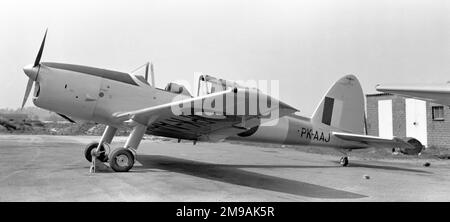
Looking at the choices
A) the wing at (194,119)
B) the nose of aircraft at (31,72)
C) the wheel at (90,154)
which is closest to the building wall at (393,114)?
the wing at (194,119)

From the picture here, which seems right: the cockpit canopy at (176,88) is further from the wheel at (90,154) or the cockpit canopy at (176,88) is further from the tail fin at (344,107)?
→ the tail fin at (344,107)

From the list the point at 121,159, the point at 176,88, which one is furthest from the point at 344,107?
the point at 121,159

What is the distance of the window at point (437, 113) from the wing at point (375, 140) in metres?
14.7

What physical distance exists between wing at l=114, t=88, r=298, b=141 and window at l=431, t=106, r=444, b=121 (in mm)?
19289

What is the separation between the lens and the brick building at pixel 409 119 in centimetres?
2267

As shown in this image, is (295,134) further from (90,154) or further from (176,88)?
(90,154)

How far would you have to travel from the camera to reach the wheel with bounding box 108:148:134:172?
7512 millimetres

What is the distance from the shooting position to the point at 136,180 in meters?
6.61

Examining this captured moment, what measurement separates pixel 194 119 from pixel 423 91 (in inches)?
158

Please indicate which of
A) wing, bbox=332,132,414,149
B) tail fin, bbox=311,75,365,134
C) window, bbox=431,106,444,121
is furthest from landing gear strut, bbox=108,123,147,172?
window, bbox=431,106,444,121

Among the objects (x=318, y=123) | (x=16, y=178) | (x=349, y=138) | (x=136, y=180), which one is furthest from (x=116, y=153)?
(x=349, y=138)

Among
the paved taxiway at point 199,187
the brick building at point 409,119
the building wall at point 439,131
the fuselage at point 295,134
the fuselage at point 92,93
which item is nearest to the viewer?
the paved taxiway at point 199,187

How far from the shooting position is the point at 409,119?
2430 centimetres
